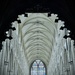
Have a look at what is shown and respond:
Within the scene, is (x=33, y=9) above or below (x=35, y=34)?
below

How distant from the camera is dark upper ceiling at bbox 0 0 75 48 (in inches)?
500

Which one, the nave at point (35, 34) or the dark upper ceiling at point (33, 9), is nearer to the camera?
the dark upper ceiling at point (33, 9)

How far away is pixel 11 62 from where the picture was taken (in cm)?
3209

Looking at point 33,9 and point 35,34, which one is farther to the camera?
point 35,34

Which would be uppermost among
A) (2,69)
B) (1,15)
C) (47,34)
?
(47,34)

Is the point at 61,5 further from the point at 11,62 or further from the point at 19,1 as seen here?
the point at 11,62

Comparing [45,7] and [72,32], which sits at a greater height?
[45,7]

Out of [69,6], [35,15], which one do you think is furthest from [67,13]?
[35,15]

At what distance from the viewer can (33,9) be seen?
13156mm

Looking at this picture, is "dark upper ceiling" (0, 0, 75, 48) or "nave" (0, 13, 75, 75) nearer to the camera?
"dark upper ceiling" (0, 0, 75, 48)

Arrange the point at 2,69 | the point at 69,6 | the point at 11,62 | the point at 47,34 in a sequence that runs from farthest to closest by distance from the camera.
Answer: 1. the point at 47,34
2. the point at 11,62
3. the point at 2,69
4. the point at 69,6

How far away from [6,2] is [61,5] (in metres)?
3.03

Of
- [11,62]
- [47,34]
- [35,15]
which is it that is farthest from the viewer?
[47,34]

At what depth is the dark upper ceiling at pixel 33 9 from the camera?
12688mm
